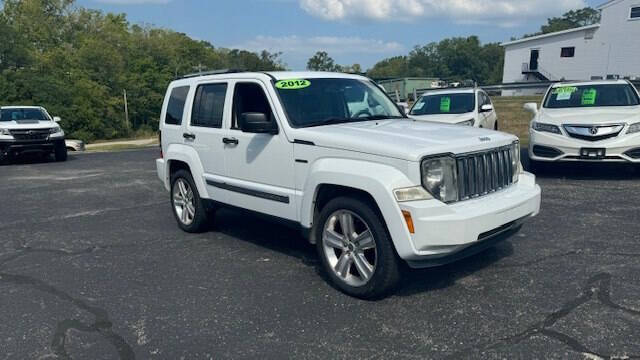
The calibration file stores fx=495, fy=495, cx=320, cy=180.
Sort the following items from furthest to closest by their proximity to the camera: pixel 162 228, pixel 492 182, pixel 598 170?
1. pixel 598 170
2. pixel 162 228
3. pixel 492 182

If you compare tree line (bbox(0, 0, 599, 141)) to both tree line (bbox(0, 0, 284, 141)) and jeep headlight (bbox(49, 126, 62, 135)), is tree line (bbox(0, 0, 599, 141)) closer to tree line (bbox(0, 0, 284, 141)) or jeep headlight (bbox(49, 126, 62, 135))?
tree line (bbox(0, 0, 284, 141))

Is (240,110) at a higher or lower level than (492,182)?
higher

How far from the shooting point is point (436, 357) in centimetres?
312

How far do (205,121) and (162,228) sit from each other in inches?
69.0

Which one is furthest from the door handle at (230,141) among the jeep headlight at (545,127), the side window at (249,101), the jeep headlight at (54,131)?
the jeep headlight at (54,131)

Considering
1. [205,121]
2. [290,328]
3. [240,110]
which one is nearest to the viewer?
[290,328]

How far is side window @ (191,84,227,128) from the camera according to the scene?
5465 mm

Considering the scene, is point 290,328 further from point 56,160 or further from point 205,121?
point 56,160

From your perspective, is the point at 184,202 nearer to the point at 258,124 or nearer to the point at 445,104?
the point at 258,124

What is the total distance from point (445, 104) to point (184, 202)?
7.50 meters

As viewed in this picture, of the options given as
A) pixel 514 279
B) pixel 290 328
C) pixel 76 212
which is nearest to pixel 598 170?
pixel 514 279

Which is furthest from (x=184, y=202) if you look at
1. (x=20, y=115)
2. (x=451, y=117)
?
(x=20, y=115)

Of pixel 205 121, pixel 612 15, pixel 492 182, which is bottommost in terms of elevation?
pixel 492 182

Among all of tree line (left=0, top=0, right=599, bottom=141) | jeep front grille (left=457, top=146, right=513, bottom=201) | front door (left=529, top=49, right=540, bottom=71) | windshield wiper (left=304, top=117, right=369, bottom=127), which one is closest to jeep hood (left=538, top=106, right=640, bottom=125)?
jeep front grille (left=457, top=146, right=513, bottom=201)
